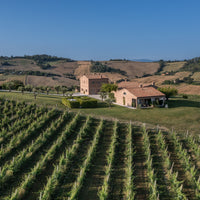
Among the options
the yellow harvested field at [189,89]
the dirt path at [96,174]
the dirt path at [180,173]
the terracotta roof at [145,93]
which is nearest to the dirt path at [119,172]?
the dirt path at [96,174]

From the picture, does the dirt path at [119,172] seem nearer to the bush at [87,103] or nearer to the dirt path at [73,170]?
the dirt path at [73,170]

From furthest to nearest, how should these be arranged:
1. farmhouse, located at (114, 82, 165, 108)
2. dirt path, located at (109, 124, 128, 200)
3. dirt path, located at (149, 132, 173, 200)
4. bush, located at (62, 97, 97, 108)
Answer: farmhouse, located at (114, 82, 165, 108), bush, located at (62, 97, 97, 108), dirt path, located at (149, 132, 173, 200), dirt path, located at (109, 124, 128, 200)

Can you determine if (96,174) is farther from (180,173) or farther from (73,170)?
(180,173)

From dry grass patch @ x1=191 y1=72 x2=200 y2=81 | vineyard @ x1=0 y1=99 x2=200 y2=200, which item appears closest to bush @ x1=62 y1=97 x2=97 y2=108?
vineyard @ x1=0 y1=99 x2=200 y2=200

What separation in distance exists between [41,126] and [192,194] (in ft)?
61.7

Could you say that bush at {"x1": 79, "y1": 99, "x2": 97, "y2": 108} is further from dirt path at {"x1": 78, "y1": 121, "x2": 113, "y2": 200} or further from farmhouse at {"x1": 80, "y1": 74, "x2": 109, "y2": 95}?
farmhouse at {"x1": 80, "y1": 74, "x2": 109, "y2": 95}

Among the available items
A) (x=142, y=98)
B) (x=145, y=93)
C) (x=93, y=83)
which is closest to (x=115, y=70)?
(x=93, y=83)

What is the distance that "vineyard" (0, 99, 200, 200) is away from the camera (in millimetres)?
14820

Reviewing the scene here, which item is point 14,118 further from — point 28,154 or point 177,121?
point 177,121

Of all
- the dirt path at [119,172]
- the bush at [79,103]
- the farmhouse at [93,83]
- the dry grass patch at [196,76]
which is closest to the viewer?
the dirt path at [119,172]

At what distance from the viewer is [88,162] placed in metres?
18.0

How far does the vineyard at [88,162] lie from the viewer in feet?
48.6

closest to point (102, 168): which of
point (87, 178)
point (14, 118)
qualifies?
point (87, 178)

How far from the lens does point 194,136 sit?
2523 cm
